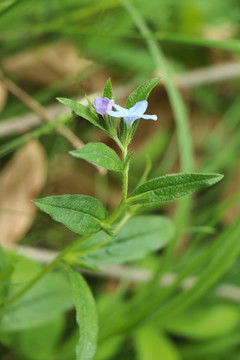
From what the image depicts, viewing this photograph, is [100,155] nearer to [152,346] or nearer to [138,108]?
[138,108]

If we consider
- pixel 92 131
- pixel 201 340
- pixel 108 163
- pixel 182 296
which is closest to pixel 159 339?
pixel 201 340

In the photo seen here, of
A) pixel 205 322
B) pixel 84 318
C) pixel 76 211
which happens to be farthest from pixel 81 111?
pixel 205 322

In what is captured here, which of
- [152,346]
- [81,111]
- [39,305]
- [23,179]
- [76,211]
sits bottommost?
[152,346]

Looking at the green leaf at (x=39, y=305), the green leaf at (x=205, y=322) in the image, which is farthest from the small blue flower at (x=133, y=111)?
the green leaf at (x=205, y=322)

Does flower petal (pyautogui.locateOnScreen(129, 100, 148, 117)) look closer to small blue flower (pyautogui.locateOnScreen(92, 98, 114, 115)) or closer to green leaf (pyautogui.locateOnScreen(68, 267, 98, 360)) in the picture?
small blue flower (pyautogui.locateOnScreen(92, 98, 114, 115))

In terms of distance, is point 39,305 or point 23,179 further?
point 23,179

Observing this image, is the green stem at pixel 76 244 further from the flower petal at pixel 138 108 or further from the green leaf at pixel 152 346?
the green leaf at pixel 152 346

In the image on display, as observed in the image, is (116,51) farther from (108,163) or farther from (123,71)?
(108,163)
